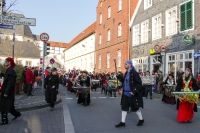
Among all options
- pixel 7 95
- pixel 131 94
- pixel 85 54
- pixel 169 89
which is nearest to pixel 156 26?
pixel 169 89

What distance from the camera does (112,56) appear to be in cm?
3297

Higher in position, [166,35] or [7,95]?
[166,35]

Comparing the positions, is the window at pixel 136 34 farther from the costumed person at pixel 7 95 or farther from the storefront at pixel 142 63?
the costumed person at pixel 7 95

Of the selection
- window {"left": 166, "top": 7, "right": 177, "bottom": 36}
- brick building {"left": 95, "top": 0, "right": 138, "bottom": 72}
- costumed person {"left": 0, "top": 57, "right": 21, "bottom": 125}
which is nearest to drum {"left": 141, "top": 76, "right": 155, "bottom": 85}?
window {"left": 166, "top": 7, "right": 177, "bottom": 36}

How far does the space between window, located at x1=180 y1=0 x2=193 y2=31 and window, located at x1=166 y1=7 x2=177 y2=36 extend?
0.95 meters

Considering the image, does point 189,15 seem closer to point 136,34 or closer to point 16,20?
point 136,34

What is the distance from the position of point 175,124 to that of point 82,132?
2.90 meters

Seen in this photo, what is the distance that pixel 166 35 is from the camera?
20.8 metres

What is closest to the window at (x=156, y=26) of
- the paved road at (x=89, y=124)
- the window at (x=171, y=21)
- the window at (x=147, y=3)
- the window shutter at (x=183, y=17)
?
the window at (x=171, y=21)

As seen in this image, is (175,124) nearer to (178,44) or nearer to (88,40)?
(178,44)

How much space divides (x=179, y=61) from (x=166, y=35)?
296 centimetres

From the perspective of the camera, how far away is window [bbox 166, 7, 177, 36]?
65.2 ft

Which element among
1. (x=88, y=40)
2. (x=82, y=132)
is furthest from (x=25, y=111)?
(x=88, y=40)

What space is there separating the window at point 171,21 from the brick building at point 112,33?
8.09 meters
